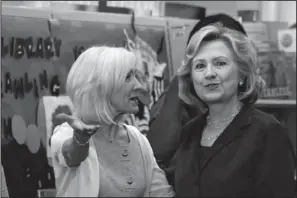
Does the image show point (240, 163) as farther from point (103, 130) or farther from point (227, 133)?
point (103, 130)

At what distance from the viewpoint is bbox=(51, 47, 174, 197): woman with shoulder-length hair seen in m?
0.81

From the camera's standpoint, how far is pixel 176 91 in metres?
1.19

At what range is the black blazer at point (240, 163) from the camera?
0.94 metres

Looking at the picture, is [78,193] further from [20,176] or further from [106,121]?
[20,176]

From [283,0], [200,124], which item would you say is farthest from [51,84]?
[283,0]

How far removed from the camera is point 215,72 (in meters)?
0.93

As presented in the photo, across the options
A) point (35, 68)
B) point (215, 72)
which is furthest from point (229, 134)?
point (35, 68)

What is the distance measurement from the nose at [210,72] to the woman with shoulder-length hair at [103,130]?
13 cm

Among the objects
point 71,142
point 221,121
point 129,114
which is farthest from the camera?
point 221,121

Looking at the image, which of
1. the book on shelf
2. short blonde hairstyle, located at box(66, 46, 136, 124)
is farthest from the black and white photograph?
the book on shelf

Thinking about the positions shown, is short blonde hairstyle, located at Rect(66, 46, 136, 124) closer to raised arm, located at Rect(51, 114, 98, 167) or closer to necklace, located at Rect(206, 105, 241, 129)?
raised arm, located at Rect(51, 114, 98, 167)

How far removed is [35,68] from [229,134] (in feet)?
1.49

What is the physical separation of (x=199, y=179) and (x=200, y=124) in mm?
101

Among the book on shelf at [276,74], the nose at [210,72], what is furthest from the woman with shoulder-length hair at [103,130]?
the book on shelf at [276,74]
